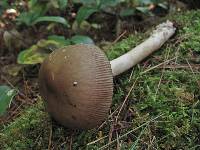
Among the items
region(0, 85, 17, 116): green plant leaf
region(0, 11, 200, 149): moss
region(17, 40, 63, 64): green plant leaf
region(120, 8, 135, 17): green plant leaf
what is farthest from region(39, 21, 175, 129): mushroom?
region(120, 8, 135, 17): green plant leaf

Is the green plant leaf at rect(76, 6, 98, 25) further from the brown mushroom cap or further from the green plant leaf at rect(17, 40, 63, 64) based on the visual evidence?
the brown mushroom cap

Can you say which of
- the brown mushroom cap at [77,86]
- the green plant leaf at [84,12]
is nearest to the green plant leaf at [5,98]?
the brown mushroom cap at [77,86]

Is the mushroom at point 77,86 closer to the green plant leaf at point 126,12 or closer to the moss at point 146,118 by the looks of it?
the moss at point 146,118

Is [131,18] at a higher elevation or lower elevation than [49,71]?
lower

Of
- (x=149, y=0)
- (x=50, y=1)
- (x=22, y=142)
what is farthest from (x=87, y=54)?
(x=50, y=1)

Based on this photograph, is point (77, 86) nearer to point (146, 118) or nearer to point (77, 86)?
point (77, 86)

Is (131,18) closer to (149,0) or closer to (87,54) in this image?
(149,0)

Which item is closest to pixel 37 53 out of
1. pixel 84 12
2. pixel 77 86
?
pixel 84 12
